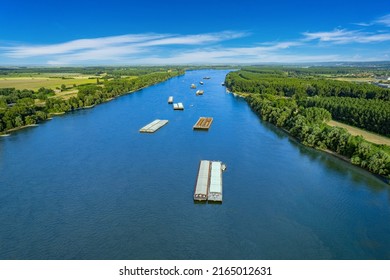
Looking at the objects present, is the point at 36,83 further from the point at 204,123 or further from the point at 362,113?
the point at 362,113

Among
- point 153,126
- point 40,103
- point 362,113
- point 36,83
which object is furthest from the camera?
point 36,83

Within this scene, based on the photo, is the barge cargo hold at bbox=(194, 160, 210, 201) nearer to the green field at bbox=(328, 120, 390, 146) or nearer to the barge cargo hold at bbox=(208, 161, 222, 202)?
the barge cargo hold at bbox=(208, 161, 222, 202)

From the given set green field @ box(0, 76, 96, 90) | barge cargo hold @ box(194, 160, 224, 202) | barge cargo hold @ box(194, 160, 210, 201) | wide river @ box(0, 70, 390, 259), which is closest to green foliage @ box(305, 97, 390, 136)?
wide river @ box(0, 70, 390, 259)

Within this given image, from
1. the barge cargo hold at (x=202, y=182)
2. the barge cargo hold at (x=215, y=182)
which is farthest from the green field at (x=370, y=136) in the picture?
the barge cargo hold at (x=202, y=182)

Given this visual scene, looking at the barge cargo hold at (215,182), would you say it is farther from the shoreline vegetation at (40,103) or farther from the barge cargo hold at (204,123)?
the shoreline vegetation at (40,103)

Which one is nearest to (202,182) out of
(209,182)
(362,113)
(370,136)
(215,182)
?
(209,182)

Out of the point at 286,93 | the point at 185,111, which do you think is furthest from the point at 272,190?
the point at 286,93

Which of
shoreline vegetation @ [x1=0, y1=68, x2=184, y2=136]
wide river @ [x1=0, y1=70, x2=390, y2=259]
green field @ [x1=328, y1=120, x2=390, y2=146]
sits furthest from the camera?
shoreline vegetation @ [x1=0, y1=68, x2=184, y2=136]

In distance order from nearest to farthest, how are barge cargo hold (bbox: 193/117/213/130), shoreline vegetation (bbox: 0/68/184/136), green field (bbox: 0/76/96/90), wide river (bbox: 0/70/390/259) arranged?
wide river (bbox: 0/70/390/259) < barge cargo hold (bbox: 193/117/213/130) < shoreline vegetation (bbox: 0/68/184/136) < green field (bbox: 0/76/96/90)

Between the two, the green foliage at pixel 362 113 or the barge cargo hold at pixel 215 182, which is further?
the green foliage at pixel 362 113
